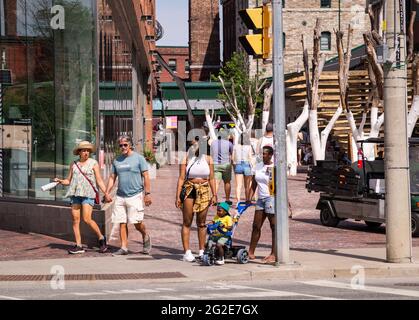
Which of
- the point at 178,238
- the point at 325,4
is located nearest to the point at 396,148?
the point at 178,238

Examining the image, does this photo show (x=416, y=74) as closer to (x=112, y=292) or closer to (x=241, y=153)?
(x=241, y=153)

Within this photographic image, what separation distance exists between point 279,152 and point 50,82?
6402 millimetres

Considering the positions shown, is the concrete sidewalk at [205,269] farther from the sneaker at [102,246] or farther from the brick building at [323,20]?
the brick building at [323,20]

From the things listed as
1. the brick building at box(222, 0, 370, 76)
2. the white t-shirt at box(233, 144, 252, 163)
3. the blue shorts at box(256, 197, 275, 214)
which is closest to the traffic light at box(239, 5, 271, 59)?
the blue shorts at box(256, 197, 275, 214)

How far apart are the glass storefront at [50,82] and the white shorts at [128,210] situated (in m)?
2.80

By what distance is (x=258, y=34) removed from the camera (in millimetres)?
14617

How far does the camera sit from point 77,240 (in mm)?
16672

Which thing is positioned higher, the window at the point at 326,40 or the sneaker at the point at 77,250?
the window at the point at 326,40

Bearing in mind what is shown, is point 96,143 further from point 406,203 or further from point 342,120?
point 342,120

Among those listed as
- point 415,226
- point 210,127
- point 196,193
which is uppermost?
point 210,127

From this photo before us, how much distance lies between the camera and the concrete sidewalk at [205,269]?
14.1m

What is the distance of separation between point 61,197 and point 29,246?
1.53m

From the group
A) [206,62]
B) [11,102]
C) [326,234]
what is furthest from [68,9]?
[206,62]

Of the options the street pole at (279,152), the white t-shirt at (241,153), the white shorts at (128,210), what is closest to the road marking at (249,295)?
the street pole at (279,152)
